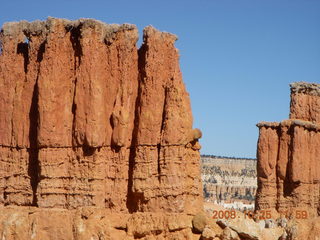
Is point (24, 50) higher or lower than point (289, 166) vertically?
higher

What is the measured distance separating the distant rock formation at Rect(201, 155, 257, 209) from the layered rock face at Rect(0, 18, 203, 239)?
10988 centimetres

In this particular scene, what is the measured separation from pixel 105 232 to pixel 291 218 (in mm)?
22369

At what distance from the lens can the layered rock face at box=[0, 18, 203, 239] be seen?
1198 inches

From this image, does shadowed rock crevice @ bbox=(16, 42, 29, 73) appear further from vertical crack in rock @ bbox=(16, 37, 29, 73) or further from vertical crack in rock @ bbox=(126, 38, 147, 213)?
vertical crack in rock @ bbox=(126, 38, 147, 213)

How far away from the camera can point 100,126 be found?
30.5 m

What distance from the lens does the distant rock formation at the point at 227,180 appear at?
155 m

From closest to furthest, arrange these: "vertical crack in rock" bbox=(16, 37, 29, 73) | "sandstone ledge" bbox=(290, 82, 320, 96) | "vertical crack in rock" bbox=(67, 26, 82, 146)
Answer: "vertical crack in rock" bbox=(67, 26, 82, 146), "vertical crack in rock" bbox=(16, 37, 29, 73), "sandstone ledge" bbox=(290, 82, 320, 96)

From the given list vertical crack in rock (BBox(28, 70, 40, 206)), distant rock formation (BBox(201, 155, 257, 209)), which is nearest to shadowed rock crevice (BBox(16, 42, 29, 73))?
vertical crack in rock (BBox(28, 70, 40, 206))

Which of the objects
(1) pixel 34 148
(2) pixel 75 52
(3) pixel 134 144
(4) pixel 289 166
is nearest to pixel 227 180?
(4) pixel 289 166

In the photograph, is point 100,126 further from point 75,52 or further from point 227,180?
point 227,180

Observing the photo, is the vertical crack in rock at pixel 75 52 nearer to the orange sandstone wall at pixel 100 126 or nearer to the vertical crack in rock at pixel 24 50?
the orange sandstone wall at pixel 100 126

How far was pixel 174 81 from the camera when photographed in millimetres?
31109

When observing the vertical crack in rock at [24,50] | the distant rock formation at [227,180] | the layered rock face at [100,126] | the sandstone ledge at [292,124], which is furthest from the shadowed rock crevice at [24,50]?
the distant rock formation at [227,180]

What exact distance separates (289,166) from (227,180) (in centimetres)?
12498
